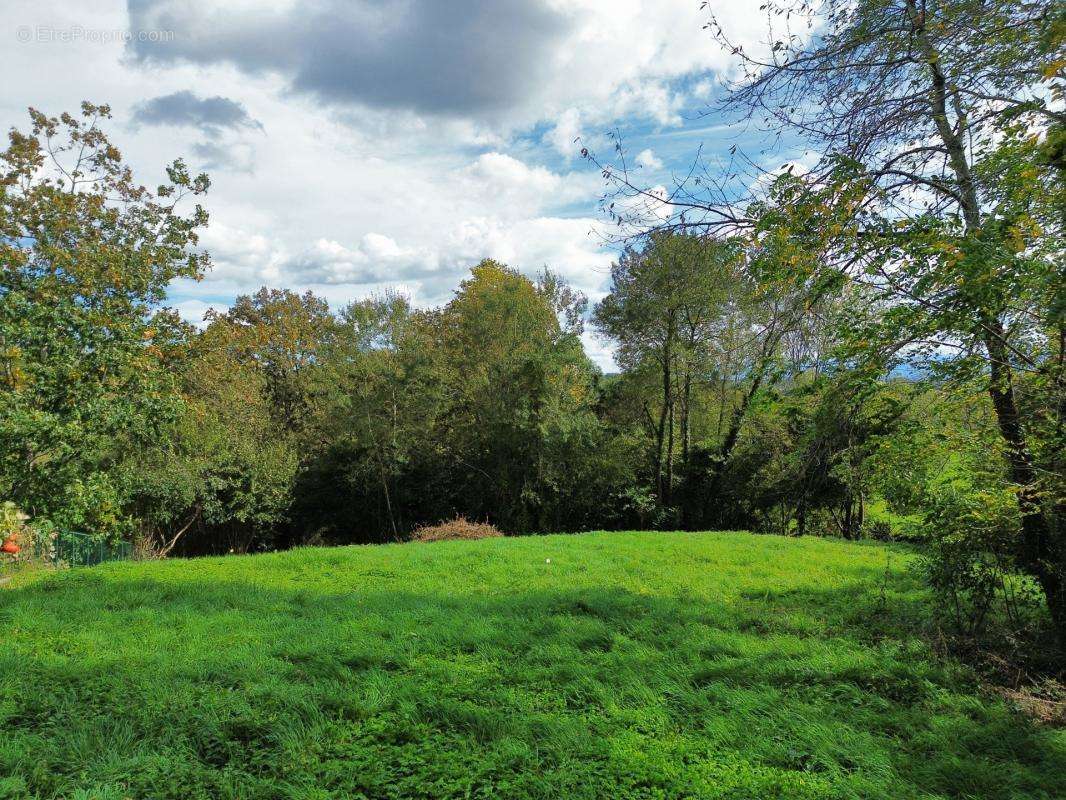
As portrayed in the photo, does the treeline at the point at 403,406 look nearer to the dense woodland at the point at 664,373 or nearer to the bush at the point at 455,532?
the dense woodland at the point at 664,373

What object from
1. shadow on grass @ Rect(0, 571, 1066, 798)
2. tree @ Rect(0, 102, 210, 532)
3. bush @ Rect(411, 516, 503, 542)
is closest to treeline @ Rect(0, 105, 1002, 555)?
tree @ Rect(0, 102, 210, 532)

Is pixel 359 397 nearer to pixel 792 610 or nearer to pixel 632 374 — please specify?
pixel 632 374

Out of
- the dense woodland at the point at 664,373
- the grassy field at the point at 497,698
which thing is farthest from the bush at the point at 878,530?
the grassy field at the point at 497,698

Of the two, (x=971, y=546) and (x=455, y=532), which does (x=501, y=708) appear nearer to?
(x=971, y=546)

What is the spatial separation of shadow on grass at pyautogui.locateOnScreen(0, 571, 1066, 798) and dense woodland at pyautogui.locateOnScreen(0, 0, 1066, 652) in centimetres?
181

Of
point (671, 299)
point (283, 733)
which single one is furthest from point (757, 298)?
point (671, 299)

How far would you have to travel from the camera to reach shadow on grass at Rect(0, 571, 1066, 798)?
335 centimetres

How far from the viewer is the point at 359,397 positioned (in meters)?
20.4

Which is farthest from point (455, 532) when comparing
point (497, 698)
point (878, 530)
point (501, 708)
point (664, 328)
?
Answer: point (878, 530)

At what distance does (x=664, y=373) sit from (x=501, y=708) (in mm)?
16832

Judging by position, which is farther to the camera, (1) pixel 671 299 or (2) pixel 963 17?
(1) pixel 671 299

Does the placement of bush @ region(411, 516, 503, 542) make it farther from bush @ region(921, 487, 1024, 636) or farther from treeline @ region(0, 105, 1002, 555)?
bush @ region(921, 487, 1024, 636)

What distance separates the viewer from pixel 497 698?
436cm

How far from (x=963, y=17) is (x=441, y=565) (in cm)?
901
